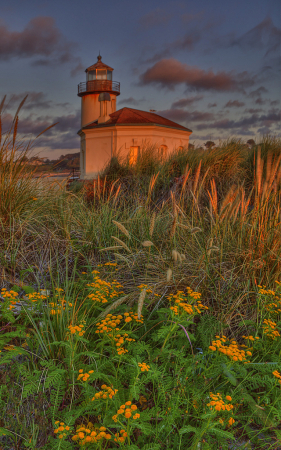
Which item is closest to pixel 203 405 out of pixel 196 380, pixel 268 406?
pixel 196 380

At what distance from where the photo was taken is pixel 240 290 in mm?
2514

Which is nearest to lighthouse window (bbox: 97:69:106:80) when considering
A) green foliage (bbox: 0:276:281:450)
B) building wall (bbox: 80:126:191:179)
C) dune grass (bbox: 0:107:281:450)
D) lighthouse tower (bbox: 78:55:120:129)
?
lighthouse tower (bbox: 78:55:120:129)

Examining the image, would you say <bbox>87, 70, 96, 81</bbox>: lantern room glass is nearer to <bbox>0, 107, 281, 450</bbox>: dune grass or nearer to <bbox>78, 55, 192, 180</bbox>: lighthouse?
<bbox>78, 55, 192, 180</bbox>: lighthouse

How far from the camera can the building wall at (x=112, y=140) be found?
23.6 meters

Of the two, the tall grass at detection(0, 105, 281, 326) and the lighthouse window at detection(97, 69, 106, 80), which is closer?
the tall grass at detection(0, 105, 281, 326)

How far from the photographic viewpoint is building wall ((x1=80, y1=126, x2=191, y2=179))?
2362 centimetres

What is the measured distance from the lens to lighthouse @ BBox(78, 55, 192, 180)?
931 inches

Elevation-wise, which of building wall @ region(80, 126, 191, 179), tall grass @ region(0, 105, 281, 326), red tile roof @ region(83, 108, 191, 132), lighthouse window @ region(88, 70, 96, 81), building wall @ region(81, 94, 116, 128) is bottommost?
tall grass @ region(0, 105, 281, 326)

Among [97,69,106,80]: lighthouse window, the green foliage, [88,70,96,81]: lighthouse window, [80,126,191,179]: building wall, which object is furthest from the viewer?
[88,70,96,81]: lighthouse window

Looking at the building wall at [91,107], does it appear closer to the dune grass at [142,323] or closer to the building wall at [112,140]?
the building wall at [112,140]

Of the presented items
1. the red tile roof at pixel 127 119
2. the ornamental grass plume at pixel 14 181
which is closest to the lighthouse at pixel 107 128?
the red tile roof at pixel 127 119

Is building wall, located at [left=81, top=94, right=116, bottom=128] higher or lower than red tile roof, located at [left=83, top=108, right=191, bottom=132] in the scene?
higher

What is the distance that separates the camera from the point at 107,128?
2400 centimetres

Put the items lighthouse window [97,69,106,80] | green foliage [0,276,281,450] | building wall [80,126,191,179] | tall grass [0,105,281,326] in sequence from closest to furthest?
1. green foliage [0,276,281,450]
2. tall grass [0,105,281,326]
3. building wall [80,126,191,179]
4. lighthouse window [97,69,106,80]
